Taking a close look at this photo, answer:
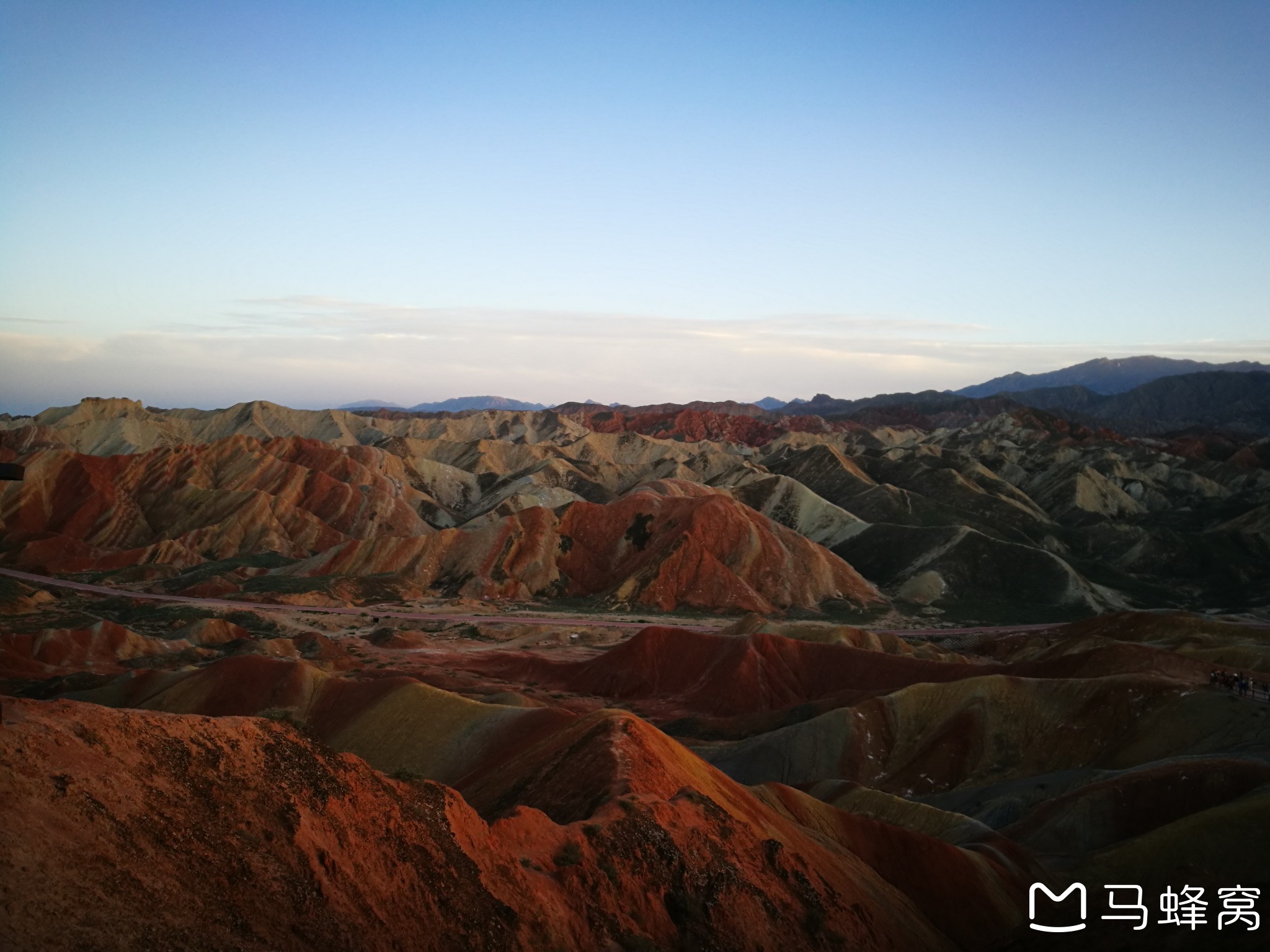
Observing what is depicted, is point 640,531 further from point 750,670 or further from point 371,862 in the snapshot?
point 371,862

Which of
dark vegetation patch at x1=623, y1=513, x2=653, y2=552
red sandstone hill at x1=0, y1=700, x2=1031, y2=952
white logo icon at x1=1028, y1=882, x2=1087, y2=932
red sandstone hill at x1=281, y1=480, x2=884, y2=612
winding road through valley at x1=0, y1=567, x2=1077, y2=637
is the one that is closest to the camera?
red sandstone hill at x1=0, y1=700, x2=1031, y2=952

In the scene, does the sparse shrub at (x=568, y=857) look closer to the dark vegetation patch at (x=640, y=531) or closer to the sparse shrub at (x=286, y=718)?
the sparse shrub at (x=286, y=718)

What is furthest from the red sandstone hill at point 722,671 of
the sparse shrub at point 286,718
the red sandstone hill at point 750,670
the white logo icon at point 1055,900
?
the sparse shrub at point 286,718

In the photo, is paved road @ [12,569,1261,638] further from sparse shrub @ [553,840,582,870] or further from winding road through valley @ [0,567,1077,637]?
sparse shrub @ [553,840,582,870]

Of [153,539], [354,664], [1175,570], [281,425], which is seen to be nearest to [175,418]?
[281,425]

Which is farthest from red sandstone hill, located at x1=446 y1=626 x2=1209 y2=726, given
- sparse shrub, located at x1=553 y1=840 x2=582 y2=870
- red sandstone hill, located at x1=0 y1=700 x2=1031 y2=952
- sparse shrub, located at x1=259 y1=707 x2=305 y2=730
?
sparse shrub, located at x1=259 y1=707 x2=305 y2=730

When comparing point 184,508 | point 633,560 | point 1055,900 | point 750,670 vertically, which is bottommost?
point 750,670

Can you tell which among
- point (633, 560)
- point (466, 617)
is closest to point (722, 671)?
point (466, 617)
